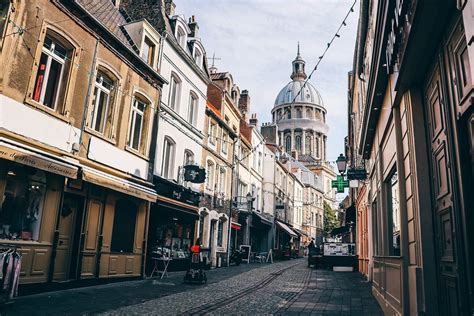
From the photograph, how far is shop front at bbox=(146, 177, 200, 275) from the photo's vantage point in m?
14.4

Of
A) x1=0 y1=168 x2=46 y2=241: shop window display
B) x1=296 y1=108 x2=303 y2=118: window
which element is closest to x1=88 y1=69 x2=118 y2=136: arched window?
x1=0 y1=168 x2=46 y2=241: shop window display

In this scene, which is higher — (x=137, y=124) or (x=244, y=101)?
(x=244, y=101)

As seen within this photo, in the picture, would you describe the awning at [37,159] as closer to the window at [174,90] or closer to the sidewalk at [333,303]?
the sidewalk at [333,303]

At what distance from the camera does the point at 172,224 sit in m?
16.1

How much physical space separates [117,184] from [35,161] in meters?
3.05

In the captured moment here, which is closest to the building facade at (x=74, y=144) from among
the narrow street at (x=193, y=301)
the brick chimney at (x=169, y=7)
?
the narrow street at (x=193, y=301)

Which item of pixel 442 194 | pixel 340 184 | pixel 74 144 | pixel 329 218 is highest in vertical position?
pixel 329 218

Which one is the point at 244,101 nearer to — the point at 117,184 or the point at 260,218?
the point at 260,218

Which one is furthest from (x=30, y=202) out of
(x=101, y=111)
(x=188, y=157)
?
(x=188, y=157)

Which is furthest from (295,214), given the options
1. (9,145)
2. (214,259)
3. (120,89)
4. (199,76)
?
(9,145)

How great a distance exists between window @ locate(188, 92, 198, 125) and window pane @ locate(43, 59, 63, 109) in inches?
340

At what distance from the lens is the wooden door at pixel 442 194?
399cm

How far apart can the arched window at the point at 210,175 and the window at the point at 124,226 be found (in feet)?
25.7

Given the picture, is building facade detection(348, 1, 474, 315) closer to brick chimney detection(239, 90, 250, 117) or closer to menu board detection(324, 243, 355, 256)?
menu board detection(324, 243, 355, 256)
